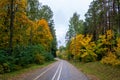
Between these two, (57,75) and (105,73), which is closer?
(57,75)

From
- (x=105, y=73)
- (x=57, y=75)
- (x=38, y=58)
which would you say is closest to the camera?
(x=57, y=75)

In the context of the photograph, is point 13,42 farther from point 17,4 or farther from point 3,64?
point 3,64

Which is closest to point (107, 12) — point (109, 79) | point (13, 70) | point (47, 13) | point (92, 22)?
point (92, 22)

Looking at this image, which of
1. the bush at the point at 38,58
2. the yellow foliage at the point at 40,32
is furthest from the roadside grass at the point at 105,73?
the yellow foliage at the point at 40,32

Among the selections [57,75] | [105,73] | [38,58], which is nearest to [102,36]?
[38,58]

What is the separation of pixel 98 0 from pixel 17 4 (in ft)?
70.3

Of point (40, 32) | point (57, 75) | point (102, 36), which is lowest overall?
point (57, 75)

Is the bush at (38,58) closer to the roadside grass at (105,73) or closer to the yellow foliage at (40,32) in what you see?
the yellow foliage at (40,32)

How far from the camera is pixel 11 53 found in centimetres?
3303

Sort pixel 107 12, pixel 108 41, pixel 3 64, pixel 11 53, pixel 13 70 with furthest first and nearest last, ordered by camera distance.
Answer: pixel 107 12 < pixel 108 41 < pixel 11 53 < pixel 13 70 < pixel 3 64

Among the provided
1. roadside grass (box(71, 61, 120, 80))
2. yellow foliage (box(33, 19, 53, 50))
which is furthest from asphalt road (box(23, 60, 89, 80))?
yellow foliage (box(33, 19, 53, 50))

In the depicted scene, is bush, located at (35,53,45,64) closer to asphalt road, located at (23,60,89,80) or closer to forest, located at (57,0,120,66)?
forest, located at (57,0,120,66)

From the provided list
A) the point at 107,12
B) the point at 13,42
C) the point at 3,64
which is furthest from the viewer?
the point at 107,12

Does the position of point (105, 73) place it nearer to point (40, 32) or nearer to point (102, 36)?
point (102, 36)
